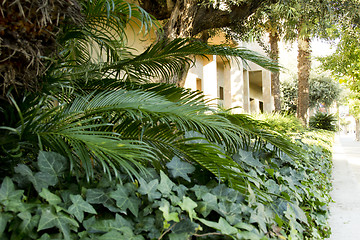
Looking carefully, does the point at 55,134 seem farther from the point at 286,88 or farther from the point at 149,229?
the point at 286,88

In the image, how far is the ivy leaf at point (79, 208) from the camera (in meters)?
1.45

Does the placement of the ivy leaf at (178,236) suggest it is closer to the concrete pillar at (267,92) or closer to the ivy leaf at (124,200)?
the ivy leaf at (124,200)

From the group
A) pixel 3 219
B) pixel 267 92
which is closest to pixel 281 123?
Answer: pixel 3 219

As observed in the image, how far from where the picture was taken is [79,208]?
1485mm

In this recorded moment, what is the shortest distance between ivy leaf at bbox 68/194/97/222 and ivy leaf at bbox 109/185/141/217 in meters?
0.14

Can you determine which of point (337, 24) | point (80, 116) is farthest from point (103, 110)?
point (337, 24)

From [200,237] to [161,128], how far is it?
0.92 metres

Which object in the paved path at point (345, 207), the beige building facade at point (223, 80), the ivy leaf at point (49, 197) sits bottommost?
the paved path at point (345, 207)

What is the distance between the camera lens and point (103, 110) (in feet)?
7.08

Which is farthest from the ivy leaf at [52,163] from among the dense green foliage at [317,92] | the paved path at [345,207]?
the dense green foliage at [317,92]

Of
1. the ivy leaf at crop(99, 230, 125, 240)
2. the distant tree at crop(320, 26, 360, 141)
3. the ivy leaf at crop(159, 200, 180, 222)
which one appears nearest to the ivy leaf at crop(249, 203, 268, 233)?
the ivy leaf at crop(159, 200, 180, 222)

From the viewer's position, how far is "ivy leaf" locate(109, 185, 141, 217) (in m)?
1.60

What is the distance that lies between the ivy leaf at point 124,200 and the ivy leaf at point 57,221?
26 centimetres

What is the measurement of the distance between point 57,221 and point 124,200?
345 mm
